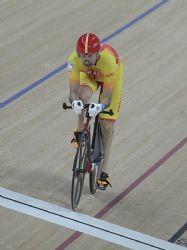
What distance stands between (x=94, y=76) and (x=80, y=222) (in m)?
1.19

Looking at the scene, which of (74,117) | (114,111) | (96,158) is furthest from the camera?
(74,117)

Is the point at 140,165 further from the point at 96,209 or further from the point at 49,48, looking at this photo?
the point at 49,48

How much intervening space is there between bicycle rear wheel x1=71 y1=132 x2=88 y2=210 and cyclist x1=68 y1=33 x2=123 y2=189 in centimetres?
27

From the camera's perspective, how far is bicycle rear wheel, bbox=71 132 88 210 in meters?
5.95

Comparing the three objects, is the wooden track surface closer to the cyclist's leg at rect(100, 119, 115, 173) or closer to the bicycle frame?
the bicycle frame

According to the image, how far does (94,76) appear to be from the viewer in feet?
19.8

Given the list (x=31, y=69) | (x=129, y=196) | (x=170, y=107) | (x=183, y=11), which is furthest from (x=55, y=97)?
(x=183, y=11)

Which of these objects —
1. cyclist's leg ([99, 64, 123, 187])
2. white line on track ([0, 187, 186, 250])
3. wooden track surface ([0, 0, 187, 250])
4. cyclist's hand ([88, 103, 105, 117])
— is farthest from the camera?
wooden track surface ([0, 0, 187, 250])

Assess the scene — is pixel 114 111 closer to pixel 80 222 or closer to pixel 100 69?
pixel 100 69

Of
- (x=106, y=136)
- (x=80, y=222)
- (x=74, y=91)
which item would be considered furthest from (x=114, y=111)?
(x=80, y=222)

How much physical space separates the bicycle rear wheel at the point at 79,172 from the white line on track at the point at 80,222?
14 cm

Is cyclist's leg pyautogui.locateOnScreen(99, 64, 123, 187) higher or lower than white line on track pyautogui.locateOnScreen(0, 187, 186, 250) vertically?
higher

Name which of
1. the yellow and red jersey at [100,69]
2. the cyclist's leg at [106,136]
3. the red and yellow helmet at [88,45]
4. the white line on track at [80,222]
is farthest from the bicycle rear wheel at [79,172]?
the red and yellow helmet at [88,45]

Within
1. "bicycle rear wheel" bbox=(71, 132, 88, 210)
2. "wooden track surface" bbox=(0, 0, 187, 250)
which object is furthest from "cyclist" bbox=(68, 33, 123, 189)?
"wooden track surface" bbox=(0, 0, 187, 250)
